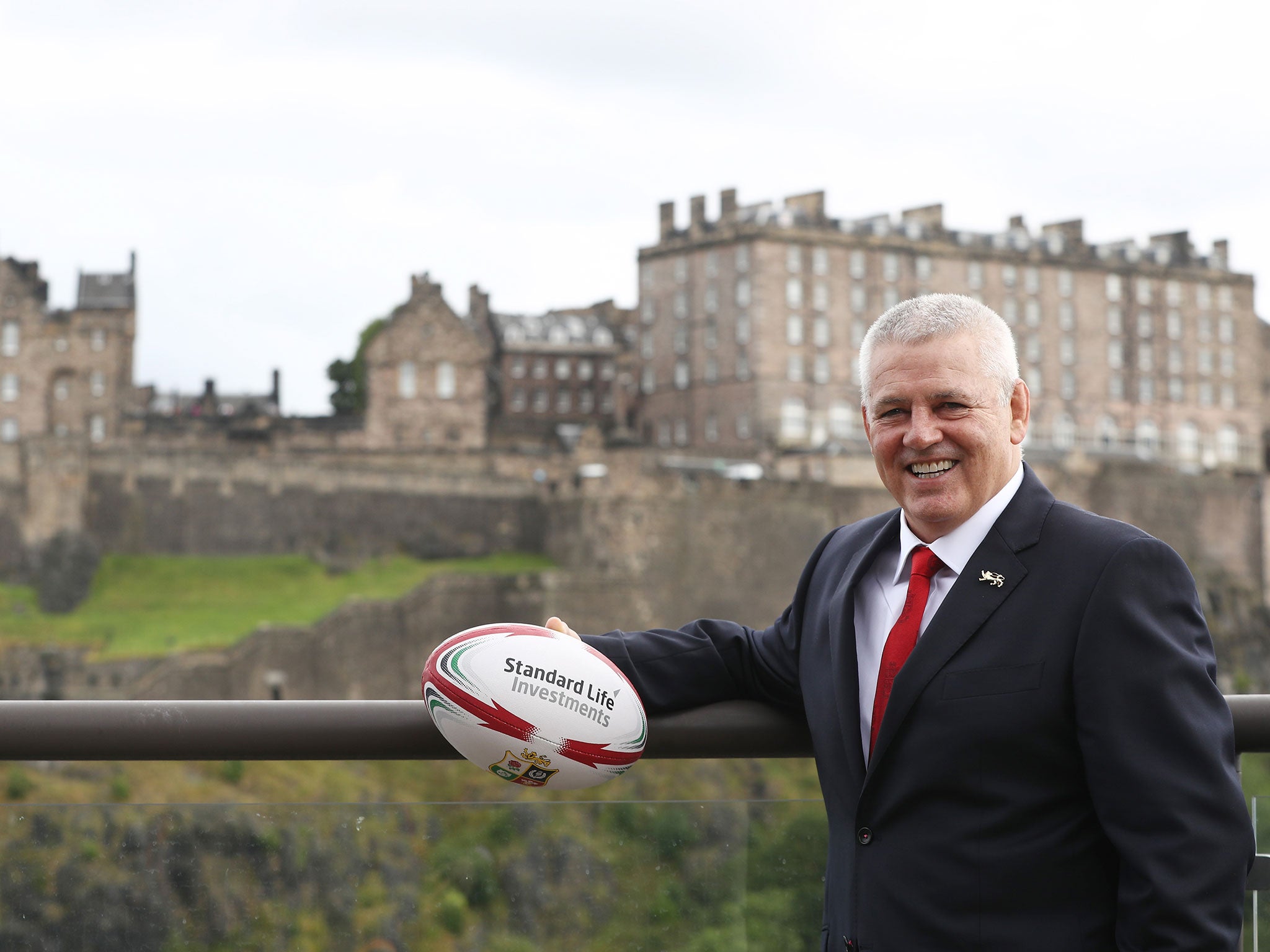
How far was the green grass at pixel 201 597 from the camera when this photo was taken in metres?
41.5

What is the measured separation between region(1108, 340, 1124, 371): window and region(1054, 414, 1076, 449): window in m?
3.45

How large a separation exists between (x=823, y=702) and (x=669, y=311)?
64.1 metres

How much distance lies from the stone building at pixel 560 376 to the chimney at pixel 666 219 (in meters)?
5.85

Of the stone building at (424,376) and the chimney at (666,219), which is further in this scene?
the chimney at (666,219)

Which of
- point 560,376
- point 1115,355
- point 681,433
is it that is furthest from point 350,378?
point 1115,355

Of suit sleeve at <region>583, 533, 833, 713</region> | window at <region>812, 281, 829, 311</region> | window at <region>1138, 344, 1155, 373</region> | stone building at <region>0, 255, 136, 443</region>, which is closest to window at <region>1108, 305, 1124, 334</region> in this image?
window at <region>1138, 344, 1155, 373</region>

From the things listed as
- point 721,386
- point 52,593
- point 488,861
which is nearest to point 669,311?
point 721,386

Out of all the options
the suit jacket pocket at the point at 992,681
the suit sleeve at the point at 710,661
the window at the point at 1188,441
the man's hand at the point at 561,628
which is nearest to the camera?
the suit jacket pocket at the point at 992,681

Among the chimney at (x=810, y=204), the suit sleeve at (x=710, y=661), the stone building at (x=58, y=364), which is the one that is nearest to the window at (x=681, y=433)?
the chimney at (x=810, y=204)

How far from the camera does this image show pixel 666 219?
6781 cm

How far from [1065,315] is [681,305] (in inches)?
729

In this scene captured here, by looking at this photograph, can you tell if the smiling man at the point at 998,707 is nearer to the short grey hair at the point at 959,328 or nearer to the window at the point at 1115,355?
the short grey hair at the point at 959,328

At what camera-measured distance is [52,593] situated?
4466 cm

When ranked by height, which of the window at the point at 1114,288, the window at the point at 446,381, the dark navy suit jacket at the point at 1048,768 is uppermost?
the window at the point at 1114,288
